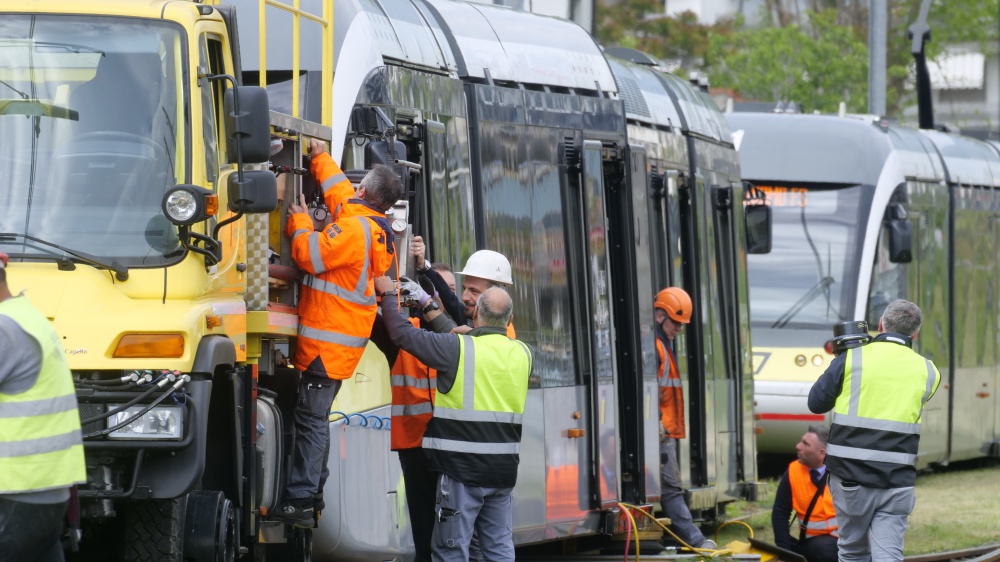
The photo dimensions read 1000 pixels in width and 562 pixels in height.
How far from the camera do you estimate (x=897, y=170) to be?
17.8 metres

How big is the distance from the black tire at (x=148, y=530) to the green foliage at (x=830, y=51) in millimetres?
29216

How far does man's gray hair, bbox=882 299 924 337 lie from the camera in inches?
390

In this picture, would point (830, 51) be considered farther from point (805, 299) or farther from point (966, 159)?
point (805, 299)

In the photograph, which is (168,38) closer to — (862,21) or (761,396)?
(761,396)

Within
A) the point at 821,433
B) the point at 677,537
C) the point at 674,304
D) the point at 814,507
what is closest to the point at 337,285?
the point at 677,537

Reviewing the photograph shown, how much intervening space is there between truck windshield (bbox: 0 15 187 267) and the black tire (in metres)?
0.92

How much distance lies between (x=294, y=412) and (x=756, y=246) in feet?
25.6

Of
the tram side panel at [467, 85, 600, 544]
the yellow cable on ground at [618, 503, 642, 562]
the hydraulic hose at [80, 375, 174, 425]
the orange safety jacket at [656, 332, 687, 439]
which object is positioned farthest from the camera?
the orange safety jacket at [656, 332, 687, 439]

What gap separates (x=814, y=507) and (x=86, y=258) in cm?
644

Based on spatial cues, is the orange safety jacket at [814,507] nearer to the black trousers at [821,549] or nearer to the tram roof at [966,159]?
the black trousers at [821,549]

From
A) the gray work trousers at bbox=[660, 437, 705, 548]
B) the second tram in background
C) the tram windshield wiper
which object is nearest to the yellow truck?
the gray work trousers at bbox=[660, 437, 705, 548]

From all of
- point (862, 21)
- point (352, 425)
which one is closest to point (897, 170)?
point (352, 425)

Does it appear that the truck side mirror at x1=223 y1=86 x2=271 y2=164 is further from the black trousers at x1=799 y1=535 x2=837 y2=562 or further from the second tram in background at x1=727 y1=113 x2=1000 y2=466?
the second tram in background at x1=727 y1=113 x2=1000 y2=466

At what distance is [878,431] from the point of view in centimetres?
982
